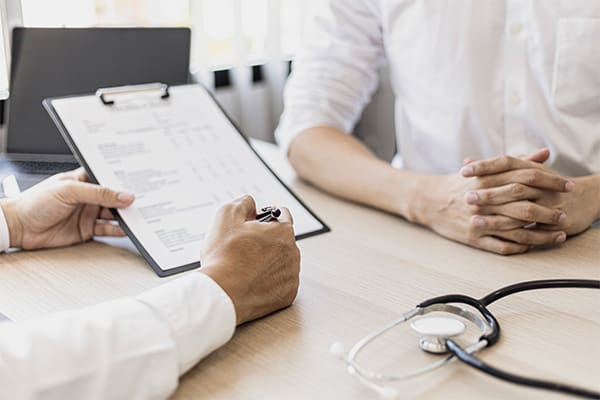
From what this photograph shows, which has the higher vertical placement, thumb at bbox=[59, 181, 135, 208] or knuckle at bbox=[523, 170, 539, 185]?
knuckle at bbox=[523, 170, 539, 185]

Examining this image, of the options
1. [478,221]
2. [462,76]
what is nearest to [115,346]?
[478,221]

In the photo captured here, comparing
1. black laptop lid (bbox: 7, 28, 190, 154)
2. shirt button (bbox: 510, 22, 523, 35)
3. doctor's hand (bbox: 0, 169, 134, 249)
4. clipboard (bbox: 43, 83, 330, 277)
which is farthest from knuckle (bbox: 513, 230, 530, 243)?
black laptop lid (bbox: 7, 28, 190, 154)

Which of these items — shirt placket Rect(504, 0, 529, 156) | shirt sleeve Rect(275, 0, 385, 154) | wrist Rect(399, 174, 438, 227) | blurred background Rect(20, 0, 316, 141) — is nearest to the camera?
wrist Rect(399, 174, 438, 227)

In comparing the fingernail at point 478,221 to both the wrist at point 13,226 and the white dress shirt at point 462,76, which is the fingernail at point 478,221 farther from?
the wrist at point 13,226

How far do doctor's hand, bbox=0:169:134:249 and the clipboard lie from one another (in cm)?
3

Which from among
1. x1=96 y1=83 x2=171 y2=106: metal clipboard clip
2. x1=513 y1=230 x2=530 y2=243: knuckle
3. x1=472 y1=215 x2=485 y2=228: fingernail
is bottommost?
x1=513 y1=230 x2=530 y2=243: knuckle

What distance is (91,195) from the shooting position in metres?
0.95

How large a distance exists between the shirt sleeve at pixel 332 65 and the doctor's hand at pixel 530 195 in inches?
16.7

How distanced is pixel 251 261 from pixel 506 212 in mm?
406

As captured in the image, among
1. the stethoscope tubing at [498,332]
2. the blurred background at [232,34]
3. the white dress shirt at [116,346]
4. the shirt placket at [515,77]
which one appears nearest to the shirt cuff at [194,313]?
the white dress shirt at [116,346]

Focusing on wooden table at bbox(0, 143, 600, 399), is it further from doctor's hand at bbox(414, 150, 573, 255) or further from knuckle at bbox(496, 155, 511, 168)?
knuckle at bbox(496, 155, 511, 168)

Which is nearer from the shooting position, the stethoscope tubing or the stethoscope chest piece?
the stethoscope tubing

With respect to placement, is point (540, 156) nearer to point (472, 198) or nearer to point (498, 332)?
point (472, 198)

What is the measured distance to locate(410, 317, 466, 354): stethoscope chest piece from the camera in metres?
0.68
